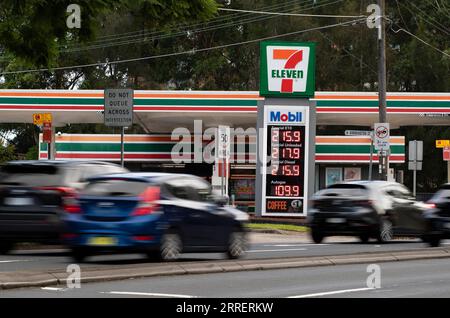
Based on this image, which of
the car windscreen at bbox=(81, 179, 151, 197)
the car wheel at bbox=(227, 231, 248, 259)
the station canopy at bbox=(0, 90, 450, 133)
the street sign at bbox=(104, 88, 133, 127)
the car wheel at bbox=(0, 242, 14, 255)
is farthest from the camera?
the station canopy at bbox=(0, 90, 450, 133)

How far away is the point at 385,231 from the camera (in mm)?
25375

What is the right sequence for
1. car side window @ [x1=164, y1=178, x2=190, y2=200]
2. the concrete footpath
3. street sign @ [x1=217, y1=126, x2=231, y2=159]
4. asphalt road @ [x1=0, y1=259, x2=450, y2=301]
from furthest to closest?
street sign @ [x1=217, y1=126, x2=231, y2=159] < car side window @ [x1=164, y1=178, x2=190, y2=200] < the concrete footpath < asphalt road @ [x1=0, y1=259, x2=450, y2=301]

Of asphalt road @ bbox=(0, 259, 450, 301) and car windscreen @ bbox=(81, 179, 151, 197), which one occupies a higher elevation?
car windscreen @ bbox=(81, 179, 151, 197)

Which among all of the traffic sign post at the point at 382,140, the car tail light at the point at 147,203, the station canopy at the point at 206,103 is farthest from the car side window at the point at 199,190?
the station canopy at the point at 206,103

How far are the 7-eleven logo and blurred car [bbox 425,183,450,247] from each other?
555 inches

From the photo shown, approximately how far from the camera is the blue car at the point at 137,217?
16484 mm

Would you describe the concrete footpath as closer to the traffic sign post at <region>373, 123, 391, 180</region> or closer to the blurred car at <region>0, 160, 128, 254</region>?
the blurred car at <region>0, 160, 128, 254</region>

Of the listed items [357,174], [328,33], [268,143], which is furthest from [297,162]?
[328,33]

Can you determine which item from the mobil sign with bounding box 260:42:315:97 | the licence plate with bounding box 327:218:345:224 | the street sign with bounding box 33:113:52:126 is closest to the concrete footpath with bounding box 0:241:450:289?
the licence plate with bounding box 327:218:345:224

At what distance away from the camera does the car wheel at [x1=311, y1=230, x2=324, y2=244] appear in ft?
84.2

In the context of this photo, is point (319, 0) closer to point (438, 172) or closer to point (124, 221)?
point (438, 172)

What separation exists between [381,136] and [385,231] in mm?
8630

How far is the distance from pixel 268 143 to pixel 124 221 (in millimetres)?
21570
